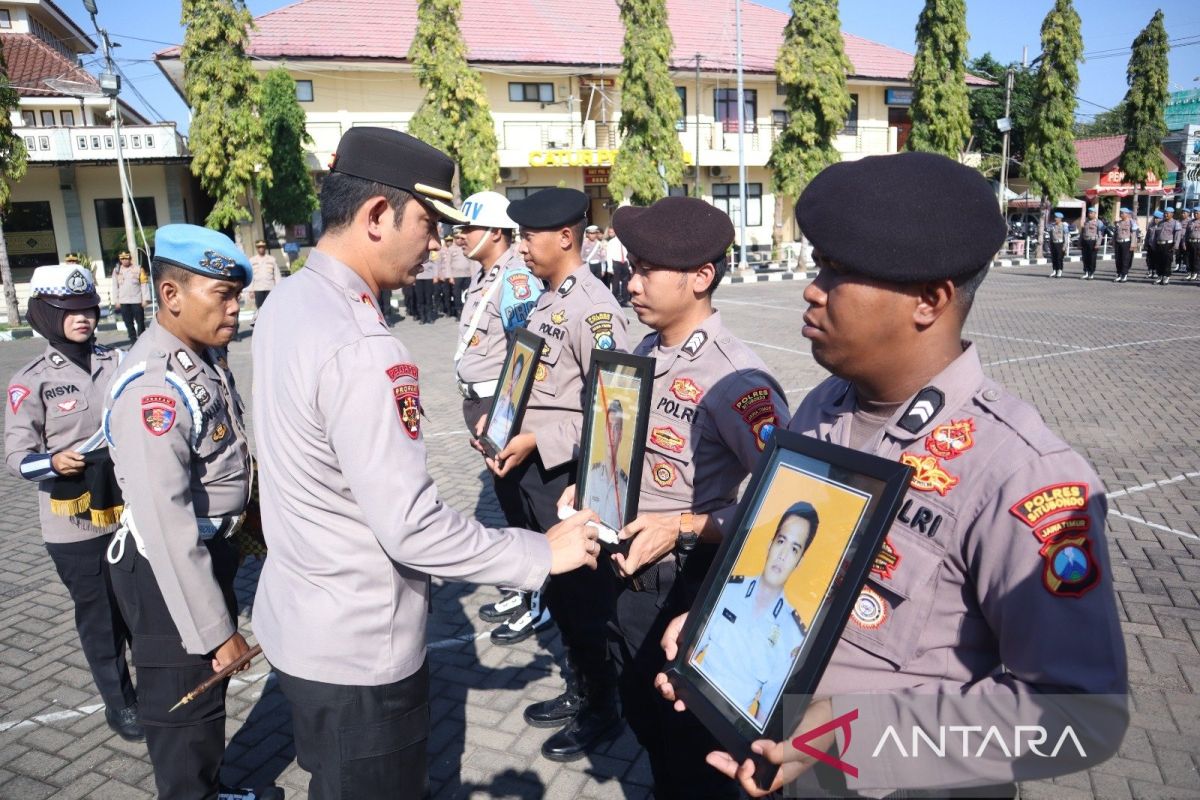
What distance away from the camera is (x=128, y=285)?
53.2 ft

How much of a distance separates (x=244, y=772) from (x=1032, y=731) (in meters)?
3.27

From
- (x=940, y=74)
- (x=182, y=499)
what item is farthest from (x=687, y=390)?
(x=940, y=74)

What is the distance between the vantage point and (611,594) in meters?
3.61

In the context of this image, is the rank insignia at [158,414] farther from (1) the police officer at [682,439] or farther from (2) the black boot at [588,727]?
(2) the black boot at [588,727]

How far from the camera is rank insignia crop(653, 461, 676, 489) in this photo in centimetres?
272

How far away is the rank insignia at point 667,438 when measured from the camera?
2.69 metres

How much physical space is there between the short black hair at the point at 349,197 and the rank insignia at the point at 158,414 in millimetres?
900

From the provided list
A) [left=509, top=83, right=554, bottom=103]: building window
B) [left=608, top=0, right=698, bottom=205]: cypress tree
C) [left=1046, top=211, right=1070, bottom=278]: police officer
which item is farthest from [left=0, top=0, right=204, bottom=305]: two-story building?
[left=1046, top=211, right=1070, bottom=278]: police officer

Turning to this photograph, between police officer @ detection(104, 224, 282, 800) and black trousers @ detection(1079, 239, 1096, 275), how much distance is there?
25154mm

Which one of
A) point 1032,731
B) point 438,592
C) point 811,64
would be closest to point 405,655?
point 1032,731

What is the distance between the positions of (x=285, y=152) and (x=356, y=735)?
27.7m

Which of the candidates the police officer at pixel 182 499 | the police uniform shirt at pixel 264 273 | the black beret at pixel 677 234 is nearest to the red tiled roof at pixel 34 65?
the police uniform shirt at pixel 264 273

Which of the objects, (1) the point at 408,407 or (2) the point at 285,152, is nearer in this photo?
(1) the point at 408,407

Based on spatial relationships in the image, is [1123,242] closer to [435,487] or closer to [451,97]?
[451,97]
